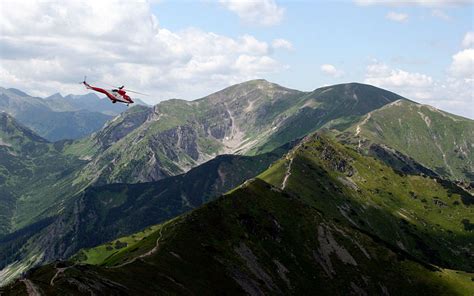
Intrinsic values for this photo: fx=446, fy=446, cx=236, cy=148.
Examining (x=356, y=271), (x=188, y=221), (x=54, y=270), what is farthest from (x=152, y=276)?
(x=356, y=271)

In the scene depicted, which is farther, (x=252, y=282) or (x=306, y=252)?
(x=306, y=252)

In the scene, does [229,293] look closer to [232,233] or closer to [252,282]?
[252,282]

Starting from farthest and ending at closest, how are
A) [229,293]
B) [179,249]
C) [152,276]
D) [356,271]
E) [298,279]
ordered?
[356,271]
[298,279]
[179,249]
[229,293]
[152,276]

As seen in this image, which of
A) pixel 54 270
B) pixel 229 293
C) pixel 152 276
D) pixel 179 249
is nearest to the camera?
pixel 54 270

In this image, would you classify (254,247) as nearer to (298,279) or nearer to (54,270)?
(298,279)

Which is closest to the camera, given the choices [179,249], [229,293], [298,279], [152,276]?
[152,276]

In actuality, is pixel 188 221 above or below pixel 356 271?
above

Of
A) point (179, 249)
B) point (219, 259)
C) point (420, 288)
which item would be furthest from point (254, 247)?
point (420, 288)

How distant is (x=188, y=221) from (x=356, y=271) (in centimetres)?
7822

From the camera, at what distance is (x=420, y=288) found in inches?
7815

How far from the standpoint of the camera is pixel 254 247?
186 m

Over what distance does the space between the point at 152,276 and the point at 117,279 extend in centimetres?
1653

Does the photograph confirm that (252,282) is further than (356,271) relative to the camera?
No

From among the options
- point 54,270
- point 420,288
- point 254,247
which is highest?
point 54,270
